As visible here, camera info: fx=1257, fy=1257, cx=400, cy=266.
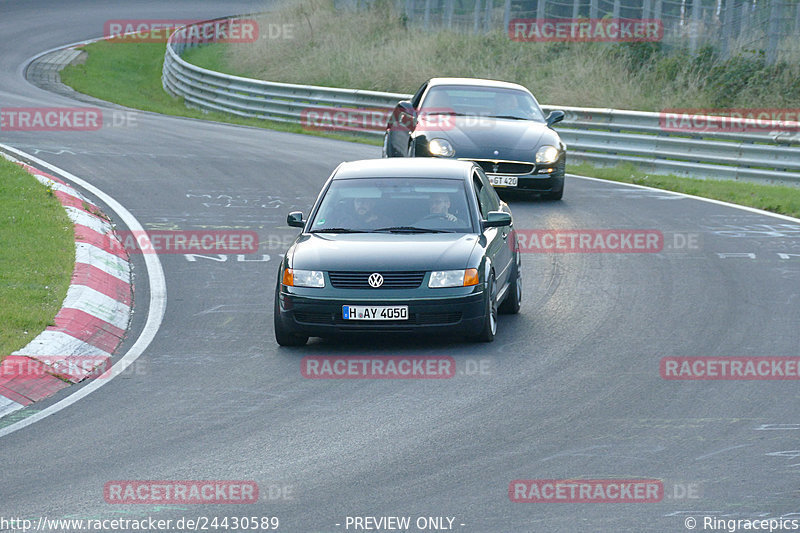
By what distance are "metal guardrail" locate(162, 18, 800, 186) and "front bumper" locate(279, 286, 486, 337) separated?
455 inches

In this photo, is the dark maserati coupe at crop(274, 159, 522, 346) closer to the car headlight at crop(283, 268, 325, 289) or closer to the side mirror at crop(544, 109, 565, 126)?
the car headlight at crop(283, 268, 325, 289)

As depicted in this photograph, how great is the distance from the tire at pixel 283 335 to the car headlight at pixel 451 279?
1180 mm

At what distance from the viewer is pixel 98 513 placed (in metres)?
6.34

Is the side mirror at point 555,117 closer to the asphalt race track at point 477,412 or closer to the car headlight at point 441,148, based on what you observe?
the car headlight at point 441,148

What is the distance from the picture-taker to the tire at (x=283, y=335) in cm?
1014

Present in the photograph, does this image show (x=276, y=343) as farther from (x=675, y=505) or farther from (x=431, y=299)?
(x=675, y=505)

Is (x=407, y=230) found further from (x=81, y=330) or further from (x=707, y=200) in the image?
(x=707, y=200)

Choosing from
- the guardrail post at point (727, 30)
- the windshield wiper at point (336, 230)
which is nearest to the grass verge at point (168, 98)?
the guardrail post at point (727, 30)

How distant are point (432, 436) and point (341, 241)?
10.4 feet

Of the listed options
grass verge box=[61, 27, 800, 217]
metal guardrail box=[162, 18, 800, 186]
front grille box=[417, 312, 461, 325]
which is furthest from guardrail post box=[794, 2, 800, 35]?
front grille box=[417, 312, 461, 325]

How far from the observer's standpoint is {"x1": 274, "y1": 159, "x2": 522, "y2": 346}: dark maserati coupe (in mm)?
9898

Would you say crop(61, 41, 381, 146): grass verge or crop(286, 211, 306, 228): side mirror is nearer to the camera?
crop(286, 211, 306, 228): side mirror

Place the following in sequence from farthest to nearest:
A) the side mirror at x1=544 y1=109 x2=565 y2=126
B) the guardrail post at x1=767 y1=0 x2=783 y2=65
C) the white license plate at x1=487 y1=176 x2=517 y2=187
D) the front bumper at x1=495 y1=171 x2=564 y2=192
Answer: the guardrail post at x1=767 y1=0 x2=783 y2=65, the side mirror at x1=544 y1=109 x2=565 y2=126, the front bumper at x1=495 y1=171 x2=564 y2=192, the white license plate at x1=487 y1=176 x2=517 y2=187

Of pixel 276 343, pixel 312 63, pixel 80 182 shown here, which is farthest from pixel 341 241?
pixel 312 63
